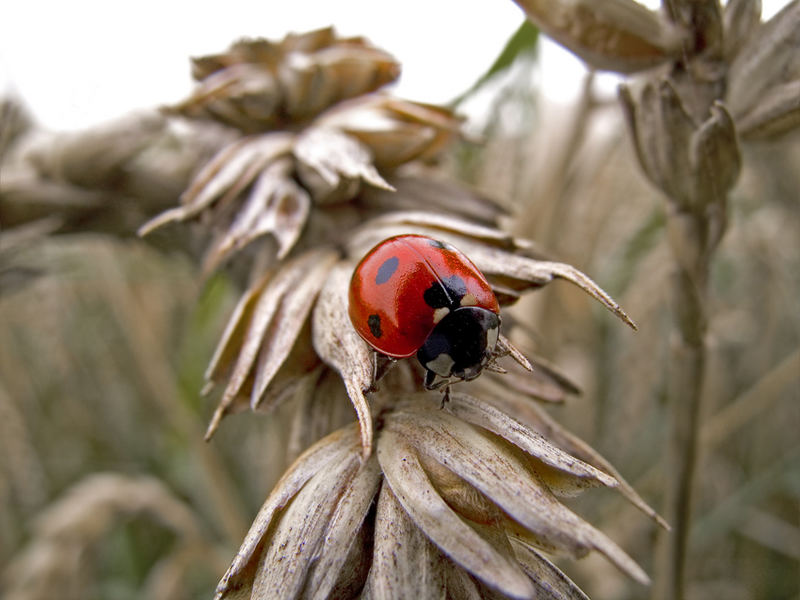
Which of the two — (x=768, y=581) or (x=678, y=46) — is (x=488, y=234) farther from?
(x=768, y=581)

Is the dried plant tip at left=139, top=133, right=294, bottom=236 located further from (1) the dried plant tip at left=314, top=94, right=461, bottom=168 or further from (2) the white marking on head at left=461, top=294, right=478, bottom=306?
(2) the white marking on head at left=461, top=294, right=478, bottom=306

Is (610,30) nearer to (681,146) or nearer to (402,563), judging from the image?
(681,146)

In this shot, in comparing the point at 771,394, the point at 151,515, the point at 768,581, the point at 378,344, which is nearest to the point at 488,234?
the point at 378,344

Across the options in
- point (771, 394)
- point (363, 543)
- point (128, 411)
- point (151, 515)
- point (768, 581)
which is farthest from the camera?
point (128, 411)

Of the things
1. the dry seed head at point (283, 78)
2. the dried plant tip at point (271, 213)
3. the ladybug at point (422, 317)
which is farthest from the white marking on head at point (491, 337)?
the dry seed head at point (283, 78)

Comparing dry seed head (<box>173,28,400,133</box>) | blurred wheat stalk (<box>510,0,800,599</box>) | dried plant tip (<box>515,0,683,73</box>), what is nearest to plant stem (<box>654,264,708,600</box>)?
blurred wheat stalk (<box>510,0,800,599</box>)

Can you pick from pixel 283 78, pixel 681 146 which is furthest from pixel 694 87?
pixel 283 78

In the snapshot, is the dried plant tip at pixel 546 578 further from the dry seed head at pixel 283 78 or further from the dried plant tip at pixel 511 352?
the dry seed head at pixel 283 78

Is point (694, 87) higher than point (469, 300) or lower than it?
higher
